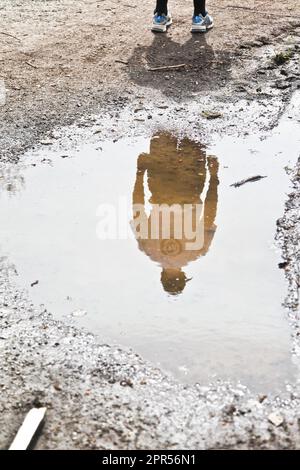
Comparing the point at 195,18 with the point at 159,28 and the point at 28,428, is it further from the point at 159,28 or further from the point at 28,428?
the point at 28,428

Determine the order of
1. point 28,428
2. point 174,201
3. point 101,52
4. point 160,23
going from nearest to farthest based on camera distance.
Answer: point 28,428 < point 174,201 < point 101,52 < point 160,23

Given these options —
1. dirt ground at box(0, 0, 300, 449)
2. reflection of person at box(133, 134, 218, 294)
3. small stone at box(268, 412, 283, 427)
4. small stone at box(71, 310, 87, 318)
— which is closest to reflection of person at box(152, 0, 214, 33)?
dirt ground at box(0, 0, 300, 449)

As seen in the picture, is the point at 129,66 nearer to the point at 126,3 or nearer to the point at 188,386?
the point at 126,3

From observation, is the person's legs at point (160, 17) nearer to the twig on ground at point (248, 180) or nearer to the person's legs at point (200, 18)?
the person's legs at point (200, 18)

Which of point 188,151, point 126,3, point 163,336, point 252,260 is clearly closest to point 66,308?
point 163,336

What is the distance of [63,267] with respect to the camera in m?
4.10

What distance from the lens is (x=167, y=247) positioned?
4.33 meters

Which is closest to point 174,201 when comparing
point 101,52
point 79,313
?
point 79,313

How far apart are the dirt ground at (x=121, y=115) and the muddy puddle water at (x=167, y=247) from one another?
143 mm

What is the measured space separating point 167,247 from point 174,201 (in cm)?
57

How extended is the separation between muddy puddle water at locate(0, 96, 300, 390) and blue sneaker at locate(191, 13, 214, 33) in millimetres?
2351

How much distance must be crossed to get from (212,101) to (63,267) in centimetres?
286

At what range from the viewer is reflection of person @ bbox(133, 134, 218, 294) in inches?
166

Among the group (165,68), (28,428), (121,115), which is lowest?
(28,428)
